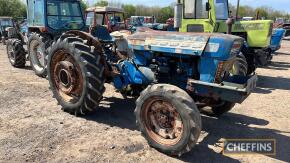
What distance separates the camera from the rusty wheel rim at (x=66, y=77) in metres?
5.62

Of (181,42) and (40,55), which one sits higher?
(181,42)

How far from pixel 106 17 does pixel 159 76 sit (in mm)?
11235

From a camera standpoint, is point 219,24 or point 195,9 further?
point 219,24

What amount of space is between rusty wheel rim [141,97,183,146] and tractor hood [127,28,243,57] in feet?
2.86

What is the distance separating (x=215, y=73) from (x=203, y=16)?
4.73 m

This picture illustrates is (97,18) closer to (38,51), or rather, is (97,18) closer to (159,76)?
(38,51)

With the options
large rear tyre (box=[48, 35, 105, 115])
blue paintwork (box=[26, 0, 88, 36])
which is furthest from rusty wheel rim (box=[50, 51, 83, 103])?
blue paintwork (box=[26, 0, 88, 36])

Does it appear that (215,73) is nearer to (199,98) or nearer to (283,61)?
(199,98)

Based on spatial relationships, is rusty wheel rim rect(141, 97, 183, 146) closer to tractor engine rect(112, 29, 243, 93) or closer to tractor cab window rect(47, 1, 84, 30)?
tractor engine rect(112, 29, 243, 93)

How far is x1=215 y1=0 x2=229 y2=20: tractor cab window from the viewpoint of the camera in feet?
30.4

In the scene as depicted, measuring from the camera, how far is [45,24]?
9.20 metres

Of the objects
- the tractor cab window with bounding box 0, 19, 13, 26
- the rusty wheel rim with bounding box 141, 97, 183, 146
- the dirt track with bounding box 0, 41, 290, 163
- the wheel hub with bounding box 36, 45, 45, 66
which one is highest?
the tractor cab window with bounding box 0, 19, 13, 26

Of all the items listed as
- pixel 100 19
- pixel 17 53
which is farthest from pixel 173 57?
pixel 100 19

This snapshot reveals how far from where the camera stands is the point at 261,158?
14.6 feet
